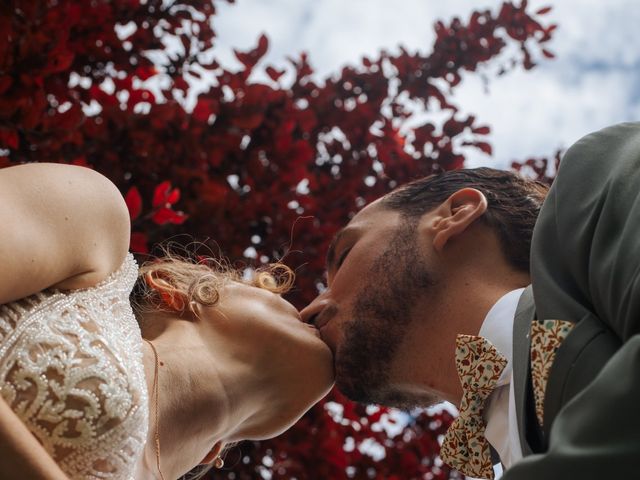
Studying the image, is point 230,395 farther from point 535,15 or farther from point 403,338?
point 535,15

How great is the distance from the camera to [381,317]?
9.12ft

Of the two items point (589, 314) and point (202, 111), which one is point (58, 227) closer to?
point (589, 314)

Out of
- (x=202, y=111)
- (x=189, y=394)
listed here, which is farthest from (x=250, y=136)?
(x=189, y=394)

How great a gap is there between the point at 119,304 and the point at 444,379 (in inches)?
46.3

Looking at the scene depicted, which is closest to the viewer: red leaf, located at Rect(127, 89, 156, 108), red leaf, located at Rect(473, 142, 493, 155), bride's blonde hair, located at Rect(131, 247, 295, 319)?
bride's blonde hair, located at Rect(131, 247, 295, 319)

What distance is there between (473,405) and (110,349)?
1.08 m

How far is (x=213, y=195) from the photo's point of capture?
3.39 metres

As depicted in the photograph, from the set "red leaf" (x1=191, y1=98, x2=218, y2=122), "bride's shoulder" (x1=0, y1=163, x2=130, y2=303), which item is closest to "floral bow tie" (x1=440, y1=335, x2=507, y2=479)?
"bride's shoulder" (x1=0, y1=163, x2=130, y2=303)

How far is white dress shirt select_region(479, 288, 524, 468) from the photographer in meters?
2.26

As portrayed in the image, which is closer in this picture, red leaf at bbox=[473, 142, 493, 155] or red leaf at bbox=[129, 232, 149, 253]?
red leaf at bbox=[129, 232, 149, 253]

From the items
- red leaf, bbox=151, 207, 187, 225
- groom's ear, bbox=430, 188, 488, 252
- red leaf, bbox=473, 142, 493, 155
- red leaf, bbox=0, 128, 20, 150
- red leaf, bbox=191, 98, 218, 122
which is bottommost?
red leaf, bbox=473, 142, 493, 155

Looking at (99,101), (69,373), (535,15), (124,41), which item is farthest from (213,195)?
(535,15)

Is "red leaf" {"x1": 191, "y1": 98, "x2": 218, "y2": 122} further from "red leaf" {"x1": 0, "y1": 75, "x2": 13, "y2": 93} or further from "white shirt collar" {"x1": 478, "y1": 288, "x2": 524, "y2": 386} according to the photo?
"white shirt collar" {"x1": 478, "y1": 288, "x2": 524, "y2": 386}

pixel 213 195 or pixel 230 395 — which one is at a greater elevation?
pixel 213 195
